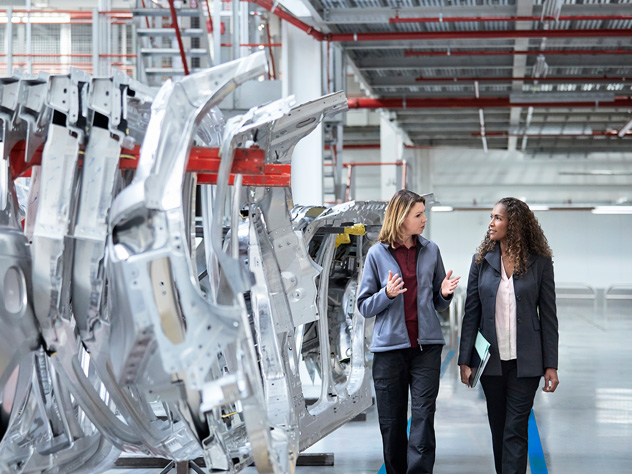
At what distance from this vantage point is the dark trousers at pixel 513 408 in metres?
4.62

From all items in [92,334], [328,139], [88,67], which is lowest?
[92,334]

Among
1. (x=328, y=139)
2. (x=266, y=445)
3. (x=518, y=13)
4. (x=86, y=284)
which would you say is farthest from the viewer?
(x=328, y=139)

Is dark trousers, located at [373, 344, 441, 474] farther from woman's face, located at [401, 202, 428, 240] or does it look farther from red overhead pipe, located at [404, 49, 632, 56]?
red overhead pipe, located at [404, 49, 632, 56]

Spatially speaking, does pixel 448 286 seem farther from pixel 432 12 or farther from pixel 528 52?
pixel 528 52

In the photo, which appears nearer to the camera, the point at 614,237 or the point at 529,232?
the point at 529,232

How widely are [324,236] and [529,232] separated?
66.6 inches

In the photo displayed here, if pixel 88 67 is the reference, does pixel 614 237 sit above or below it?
below

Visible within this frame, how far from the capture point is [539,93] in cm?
1448

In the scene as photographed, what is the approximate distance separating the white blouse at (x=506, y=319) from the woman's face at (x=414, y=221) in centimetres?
57

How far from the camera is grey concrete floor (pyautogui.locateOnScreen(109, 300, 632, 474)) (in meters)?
6.25

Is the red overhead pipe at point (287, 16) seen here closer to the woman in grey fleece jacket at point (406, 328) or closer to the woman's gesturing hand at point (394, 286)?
the woman in grey fleece jacket at point (406, 328)

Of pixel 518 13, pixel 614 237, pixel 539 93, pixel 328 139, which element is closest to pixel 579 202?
pixel 614 237

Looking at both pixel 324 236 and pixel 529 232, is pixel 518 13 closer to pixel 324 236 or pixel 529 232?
pixel 324 236

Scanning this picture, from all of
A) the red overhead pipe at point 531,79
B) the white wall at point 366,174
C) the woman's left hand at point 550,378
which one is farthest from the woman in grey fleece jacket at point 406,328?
the white wall at point 366,174
